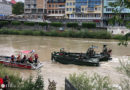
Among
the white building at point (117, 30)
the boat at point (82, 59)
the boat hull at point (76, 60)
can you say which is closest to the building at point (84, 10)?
the white building at point (117, 30)

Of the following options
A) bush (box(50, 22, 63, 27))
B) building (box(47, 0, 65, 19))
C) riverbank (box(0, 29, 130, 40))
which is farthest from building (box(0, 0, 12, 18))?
bush (box(50, 22, 63, 27))

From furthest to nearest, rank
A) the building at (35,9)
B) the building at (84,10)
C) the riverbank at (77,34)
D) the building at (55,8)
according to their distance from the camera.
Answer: the building at (35,9) < the building at (55,8) < the building at (84,10) < the riverbank at (77,34)

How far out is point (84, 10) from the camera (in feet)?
241

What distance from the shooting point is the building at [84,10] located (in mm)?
71562

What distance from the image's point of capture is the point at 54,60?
941 inches

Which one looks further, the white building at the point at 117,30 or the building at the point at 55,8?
the building at the point at 55,8

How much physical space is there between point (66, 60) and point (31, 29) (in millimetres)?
45706

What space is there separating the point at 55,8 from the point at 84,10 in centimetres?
1239

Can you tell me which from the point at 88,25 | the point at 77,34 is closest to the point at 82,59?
the point at 77,34

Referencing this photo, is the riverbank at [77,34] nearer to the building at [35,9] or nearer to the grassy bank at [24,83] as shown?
the building at [35,9]

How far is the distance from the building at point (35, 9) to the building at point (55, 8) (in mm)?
1833

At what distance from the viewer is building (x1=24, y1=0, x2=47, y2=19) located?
81.2m

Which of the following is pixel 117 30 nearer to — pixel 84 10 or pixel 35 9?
pixel 84 10

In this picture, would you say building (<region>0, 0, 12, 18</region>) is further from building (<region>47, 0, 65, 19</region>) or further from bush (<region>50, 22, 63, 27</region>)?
bush (<region>50, 22, 63, 27</region>)
